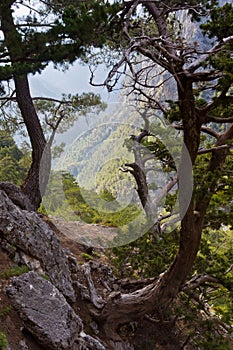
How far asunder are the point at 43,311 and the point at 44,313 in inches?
0.9

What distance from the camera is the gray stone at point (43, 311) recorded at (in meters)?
3.33

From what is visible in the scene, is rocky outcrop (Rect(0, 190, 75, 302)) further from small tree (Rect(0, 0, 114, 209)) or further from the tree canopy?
small tree (Rect(0, 0, 114, 209))

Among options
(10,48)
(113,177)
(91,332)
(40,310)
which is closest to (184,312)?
(91,332)

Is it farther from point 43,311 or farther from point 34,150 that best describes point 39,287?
point 34,150

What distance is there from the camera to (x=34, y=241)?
14.2ft

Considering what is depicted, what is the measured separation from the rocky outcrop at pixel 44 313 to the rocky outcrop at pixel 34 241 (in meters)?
0.63

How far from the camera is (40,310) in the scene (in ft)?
11.1

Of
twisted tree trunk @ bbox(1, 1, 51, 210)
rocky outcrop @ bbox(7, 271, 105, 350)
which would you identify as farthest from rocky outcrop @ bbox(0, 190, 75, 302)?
twisted tree trunk @ bbox(1, 1, 51, 210)

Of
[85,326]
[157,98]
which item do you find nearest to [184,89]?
[157,98]

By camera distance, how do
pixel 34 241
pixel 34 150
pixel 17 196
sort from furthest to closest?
pixel 34 150 → pixel 17 196 → pixel 34 241

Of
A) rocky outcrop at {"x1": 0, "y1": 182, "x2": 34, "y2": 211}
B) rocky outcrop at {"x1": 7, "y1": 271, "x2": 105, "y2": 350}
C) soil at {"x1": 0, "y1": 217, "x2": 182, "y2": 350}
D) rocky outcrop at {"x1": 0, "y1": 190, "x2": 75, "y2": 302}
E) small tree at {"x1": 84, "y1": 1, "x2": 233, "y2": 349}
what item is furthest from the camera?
rocky outcrop at {"x1": 0, "y1": 182, "x2": 34, "y2": 211}

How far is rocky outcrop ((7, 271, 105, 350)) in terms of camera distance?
333 cm

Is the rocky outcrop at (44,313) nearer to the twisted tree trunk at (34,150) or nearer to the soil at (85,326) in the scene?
the soil at (85,326)

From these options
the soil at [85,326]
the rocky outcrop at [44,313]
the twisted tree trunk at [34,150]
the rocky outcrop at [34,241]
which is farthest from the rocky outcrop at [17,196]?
the rocky outcrop at [44,313]
